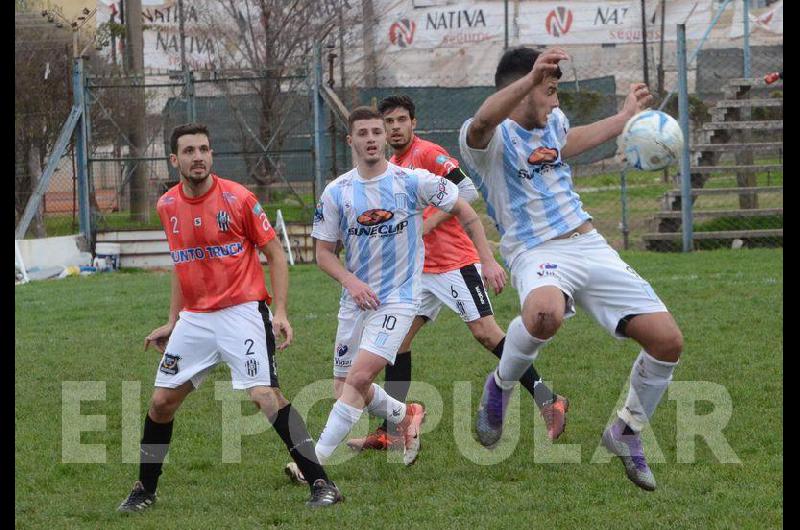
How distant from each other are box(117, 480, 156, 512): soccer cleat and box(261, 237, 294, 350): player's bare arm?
958mm

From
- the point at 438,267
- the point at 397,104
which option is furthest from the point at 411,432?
the point at 397,104

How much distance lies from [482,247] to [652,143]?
3.77 ft

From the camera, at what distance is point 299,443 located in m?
5.59

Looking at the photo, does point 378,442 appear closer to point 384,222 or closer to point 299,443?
point 299,443

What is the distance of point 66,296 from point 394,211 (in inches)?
358

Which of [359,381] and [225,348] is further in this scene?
[359,381]

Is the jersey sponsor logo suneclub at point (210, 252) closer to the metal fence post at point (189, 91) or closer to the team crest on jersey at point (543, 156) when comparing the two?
the team crest on jersey at point (543, 156)

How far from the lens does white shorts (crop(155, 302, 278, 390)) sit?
558 cm

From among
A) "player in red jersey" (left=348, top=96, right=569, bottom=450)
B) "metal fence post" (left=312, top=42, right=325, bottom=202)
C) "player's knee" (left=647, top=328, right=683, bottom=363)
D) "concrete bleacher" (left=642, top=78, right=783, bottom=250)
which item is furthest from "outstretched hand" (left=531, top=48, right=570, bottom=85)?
"metal fence post" (left=312, top=42, right=325, bottom=202)

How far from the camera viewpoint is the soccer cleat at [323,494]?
5.46 metres

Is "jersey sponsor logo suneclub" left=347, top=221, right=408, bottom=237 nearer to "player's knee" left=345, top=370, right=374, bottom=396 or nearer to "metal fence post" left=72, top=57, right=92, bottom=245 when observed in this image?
"player's knee" left=345, top=370, right=374, bottom=396

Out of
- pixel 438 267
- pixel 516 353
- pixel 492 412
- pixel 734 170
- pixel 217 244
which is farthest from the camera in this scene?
A: pixel 734 170

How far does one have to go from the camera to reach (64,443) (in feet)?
22.5
